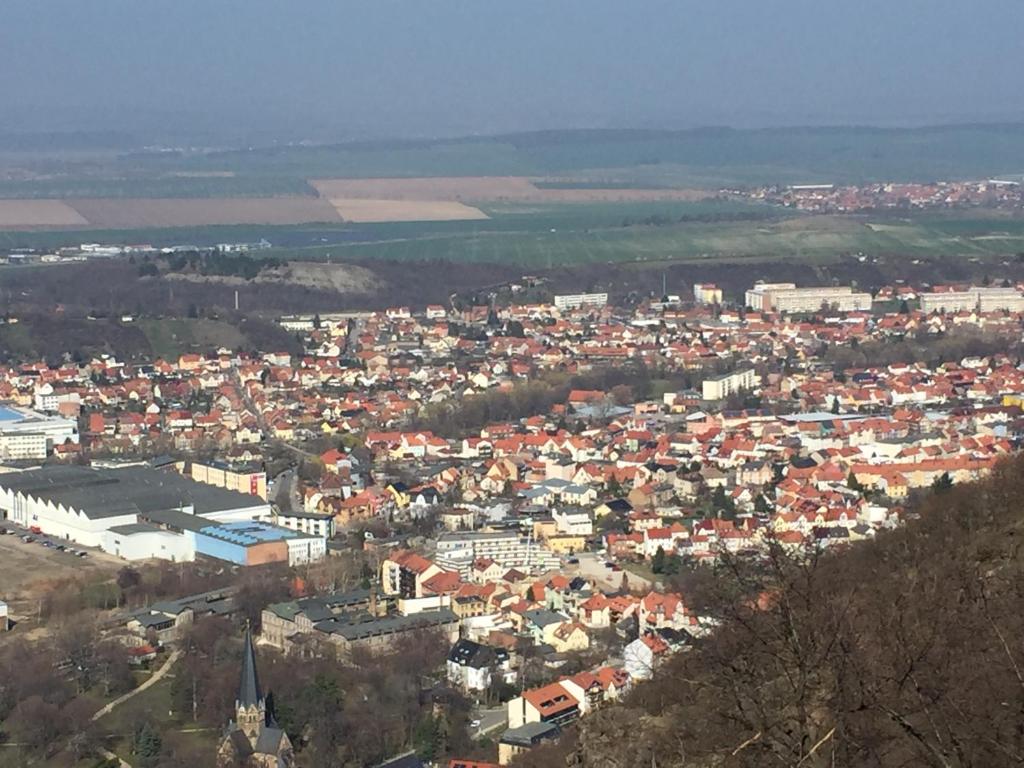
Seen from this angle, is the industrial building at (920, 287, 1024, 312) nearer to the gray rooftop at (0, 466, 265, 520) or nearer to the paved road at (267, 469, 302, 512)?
the paved road at (267, 469, 302, 512)

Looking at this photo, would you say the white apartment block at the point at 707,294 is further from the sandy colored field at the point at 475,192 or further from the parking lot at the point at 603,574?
the sandy colored field at the point at 475,192

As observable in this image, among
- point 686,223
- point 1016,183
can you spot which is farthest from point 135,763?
point 1016,183

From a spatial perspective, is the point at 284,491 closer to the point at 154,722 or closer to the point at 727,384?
the point at 727,384

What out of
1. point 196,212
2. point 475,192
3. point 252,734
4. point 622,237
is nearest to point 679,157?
point 475,192

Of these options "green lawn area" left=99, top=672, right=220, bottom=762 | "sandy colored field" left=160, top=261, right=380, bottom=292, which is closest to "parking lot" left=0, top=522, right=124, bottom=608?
"green lawn area" left=99, top=672, right=220, bottom=762

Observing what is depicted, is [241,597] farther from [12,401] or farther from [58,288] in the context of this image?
[58,288]

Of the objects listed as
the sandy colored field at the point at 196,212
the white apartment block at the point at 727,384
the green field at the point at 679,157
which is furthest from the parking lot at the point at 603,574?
the green field at the point at 679,157
